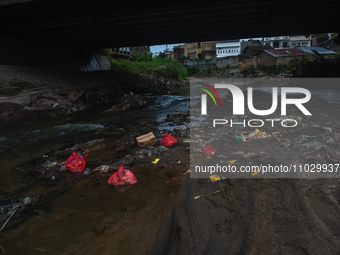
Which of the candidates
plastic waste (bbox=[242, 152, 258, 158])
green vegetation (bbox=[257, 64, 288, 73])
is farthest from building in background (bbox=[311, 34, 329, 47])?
plastic waste (bbox=[242, 152, 258, 158])

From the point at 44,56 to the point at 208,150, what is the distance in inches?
498

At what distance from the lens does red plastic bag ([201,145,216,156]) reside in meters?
3.79

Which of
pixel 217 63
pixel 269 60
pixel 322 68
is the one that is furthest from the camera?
pixel 217 63

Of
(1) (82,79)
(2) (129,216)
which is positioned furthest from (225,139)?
(1) (82,79)

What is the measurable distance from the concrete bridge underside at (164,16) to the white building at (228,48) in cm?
3954

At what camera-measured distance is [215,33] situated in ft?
37.3

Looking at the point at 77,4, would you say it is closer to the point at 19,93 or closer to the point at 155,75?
the point at 19,93

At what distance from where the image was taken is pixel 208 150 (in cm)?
386

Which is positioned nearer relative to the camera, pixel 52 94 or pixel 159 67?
pixel 52 94

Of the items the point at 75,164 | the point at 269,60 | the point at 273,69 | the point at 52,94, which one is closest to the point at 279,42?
the point at 269,60

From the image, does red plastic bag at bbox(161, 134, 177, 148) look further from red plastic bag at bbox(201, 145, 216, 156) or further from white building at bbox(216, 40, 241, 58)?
white building at bbox(216, 40, 241, 58)

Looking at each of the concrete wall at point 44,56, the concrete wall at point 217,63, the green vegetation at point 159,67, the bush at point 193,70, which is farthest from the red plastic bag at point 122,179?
the concrete wall at point 217,63

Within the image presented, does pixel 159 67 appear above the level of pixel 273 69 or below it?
below

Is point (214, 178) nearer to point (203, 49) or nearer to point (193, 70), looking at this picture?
point (193, 70)
